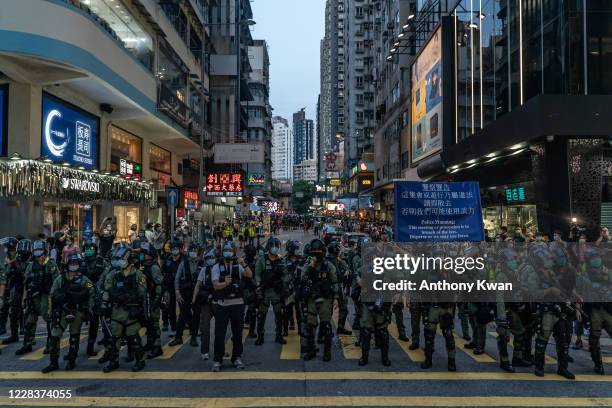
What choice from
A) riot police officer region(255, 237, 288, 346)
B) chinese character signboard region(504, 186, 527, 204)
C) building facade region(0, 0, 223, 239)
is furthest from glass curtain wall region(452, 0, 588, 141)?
building facade region(0, 0, 223, 239)

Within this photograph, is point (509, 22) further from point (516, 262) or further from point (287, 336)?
point (287, 336)

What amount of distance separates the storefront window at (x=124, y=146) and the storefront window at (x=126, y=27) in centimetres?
376

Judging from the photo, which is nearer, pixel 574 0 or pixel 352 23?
pixel 574 0

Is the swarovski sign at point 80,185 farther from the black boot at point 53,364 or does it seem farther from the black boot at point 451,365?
the black boot at point 451,365

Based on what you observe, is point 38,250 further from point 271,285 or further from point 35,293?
point 271,285

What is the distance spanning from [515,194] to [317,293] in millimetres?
16868

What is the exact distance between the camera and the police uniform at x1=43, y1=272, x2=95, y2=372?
7.10m

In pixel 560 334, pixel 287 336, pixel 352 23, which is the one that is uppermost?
pixel 352 23

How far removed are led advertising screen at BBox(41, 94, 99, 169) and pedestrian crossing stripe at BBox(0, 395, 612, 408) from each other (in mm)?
12070

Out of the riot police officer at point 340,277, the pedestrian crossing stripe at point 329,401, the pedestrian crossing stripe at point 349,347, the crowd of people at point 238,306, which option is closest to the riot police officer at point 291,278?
the crowd of people at point 238,306

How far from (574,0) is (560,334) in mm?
13625

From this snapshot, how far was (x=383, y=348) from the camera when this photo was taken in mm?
7445

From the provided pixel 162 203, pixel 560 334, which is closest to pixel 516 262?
pixel 560 334

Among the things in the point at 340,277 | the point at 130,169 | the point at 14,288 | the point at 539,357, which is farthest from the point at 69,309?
the point at 130,169
